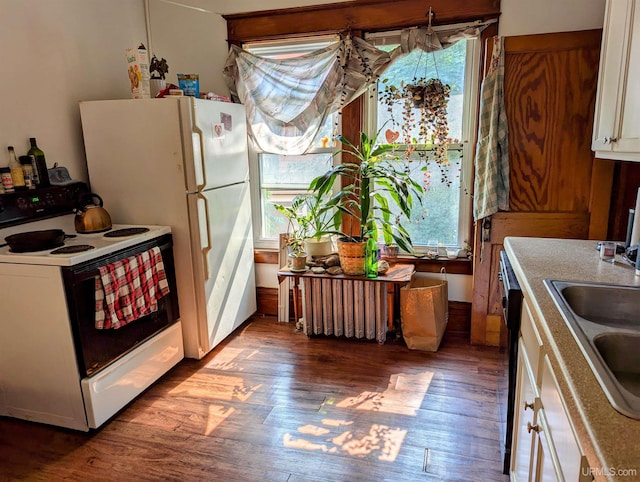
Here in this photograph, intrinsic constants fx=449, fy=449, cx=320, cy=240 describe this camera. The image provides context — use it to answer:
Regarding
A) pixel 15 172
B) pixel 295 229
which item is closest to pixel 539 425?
pixel 295 229

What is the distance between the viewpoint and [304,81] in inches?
122

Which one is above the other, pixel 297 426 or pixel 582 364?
pixel 582 364

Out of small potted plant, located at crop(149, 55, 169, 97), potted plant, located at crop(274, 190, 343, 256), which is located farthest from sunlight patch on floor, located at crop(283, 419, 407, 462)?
small potted plant, located at crop(149, 55, 169, 97)

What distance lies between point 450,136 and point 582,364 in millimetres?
2256

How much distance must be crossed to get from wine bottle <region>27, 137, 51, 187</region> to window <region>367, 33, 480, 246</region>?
6.61 ft

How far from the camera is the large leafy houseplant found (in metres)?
2.87

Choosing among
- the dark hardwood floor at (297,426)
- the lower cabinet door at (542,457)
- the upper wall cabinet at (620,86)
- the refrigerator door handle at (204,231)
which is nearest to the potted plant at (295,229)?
the refrigerator door handle at (204,231)

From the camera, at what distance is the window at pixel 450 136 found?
2912 mm

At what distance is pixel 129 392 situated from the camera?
2369 millimetres

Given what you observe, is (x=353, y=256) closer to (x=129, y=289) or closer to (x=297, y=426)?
(x=297, y=426)

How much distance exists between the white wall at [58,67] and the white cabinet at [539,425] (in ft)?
8.37

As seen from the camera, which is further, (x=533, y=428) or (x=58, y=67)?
(x=58, y=67)

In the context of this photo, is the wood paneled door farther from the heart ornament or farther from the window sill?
the heart ornament

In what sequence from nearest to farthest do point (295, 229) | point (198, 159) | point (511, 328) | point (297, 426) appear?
point (511, 328)
point (297, 426)
point (198, 159)
point (295, 229)
